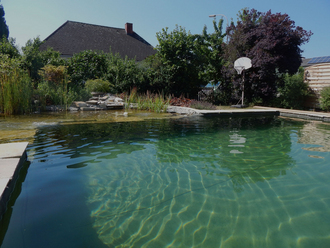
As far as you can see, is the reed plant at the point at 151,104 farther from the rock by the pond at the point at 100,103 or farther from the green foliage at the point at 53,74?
the green foliage at the point at 53,74

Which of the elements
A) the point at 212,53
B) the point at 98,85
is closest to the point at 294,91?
the point at 212,53

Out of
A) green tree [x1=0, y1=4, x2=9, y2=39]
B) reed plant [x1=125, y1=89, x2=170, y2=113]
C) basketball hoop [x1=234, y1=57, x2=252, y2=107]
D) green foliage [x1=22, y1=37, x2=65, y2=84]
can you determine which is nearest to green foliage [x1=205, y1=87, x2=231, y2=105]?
basketball hoop [x1=234, y1=57, x2=252, y2=107]

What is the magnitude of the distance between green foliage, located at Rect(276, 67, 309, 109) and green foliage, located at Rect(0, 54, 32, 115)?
36.3ft

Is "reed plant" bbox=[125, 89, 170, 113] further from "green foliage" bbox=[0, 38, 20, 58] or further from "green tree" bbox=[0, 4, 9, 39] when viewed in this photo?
"green tree" bbox=[0, 4, 9, 39]

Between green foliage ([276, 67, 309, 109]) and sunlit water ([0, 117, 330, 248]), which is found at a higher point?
green foliage ([276, 67, 309, 109])

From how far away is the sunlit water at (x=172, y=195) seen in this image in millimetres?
1908

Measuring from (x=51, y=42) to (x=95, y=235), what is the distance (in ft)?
71.1

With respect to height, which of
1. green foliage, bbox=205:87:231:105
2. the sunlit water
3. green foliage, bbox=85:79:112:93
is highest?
green foliage, bbox=85:79:112:93

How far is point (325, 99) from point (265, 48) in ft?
10.9

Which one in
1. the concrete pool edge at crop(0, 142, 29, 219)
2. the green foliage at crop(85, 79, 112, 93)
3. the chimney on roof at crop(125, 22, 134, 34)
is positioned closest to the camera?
the concrete pool edge at crop(0, 142, 29, 219)

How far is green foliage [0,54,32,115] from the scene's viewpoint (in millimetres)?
7539

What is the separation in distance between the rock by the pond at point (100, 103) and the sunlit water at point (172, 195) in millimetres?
5401

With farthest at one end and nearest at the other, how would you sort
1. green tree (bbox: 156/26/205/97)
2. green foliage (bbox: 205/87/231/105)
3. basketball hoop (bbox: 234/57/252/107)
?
1. green tree (bbox: 156/26/205/97)
2. green foliage (bbox: 205/87/231/105)
3. basketball hoop (bbox: 234/57/252/107)

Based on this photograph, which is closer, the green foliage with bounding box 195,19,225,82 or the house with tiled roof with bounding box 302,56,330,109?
the house with tiled roof with bounding box 302,56,330,109
